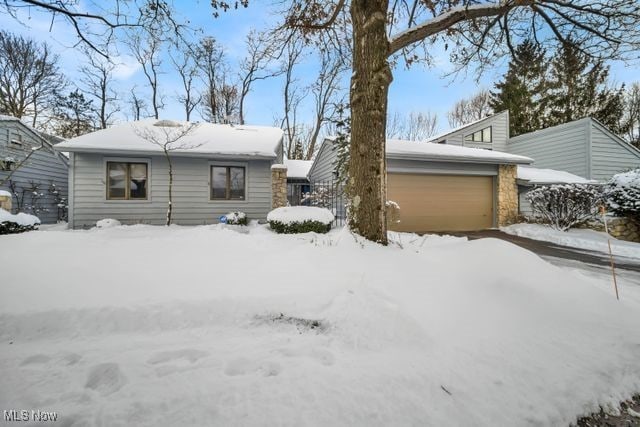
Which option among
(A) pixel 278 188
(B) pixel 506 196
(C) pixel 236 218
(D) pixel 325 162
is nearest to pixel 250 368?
(C) pixel 236 218

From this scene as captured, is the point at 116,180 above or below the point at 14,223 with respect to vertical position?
above

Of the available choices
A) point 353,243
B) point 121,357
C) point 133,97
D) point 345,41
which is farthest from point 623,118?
point 133,97

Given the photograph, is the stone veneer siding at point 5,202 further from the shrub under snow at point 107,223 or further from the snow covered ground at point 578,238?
the snow covered ground at point 578,238

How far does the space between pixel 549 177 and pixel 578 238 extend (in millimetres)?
5262

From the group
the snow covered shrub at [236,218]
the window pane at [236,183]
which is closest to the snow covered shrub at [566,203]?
the snow covered shrub at [236,218]

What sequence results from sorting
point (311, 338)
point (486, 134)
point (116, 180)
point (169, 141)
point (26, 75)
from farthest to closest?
point (486, 134) < point (26, 75) < point (116, 180) < point (169, 141) < point (311, 338)

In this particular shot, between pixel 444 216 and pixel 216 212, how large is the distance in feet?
28.5

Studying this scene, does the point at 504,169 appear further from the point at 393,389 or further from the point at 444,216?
the point at 393,389

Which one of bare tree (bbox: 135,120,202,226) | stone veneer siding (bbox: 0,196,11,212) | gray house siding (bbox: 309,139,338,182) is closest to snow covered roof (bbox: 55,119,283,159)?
bare tree (bbox: 135,120,202,226)

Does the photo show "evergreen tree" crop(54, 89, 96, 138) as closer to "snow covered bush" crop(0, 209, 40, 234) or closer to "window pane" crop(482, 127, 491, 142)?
"snow covered bush" crop(0, 209, 40, 234)

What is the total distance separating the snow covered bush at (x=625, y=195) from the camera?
6.96m

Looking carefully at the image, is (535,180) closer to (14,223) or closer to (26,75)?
(14,223)

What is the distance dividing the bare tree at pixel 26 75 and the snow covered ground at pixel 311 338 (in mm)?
18306

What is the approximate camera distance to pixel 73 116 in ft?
54.7
